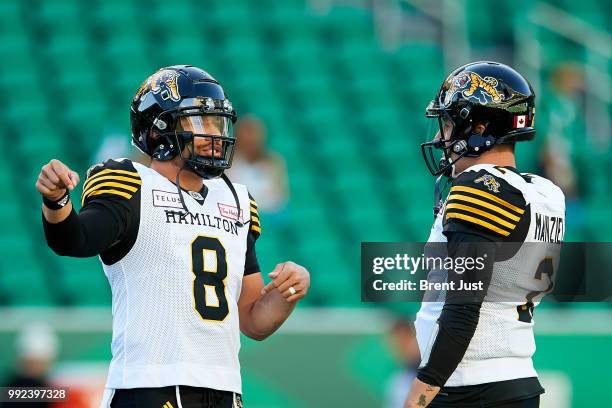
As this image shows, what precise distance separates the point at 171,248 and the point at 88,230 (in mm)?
349

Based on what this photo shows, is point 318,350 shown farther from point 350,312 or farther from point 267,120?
point 267,120

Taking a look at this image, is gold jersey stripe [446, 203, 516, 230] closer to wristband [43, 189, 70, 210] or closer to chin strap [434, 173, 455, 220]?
chin strap [434, 173, 455, 220]

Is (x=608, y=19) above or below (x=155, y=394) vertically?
above

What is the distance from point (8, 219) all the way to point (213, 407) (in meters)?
6.32

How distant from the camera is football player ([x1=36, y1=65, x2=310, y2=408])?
4.12 meters

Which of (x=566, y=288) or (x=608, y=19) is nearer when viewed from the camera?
(x=566, y=288)

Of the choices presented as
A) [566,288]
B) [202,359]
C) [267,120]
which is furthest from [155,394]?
[267,120]

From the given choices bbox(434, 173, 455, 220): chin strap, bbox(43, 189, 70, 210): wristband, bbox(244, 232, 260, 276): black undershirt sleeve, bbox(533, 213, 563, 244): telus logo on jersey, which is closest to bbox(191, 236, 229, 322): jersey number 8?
bbox(244, 232, 260, 276): black undershirt sleeve

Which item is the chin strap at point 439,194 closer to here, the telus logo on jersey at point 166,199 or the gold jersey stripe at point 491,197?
the gold jersey stripe at point 491,197

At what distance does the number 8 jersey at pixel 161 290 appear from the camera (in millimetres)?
4148

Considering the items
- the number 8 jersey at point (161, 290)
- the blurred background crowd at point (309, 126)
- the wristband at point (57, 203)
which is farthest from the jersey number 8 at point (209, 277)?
the blurred background crowd at point (309, 126)

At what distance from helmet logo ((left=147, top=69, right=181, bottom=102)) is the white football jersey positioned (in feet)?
3.77

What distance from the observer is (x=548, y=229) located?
4.32m

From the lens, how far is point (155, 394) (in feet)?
13.5
